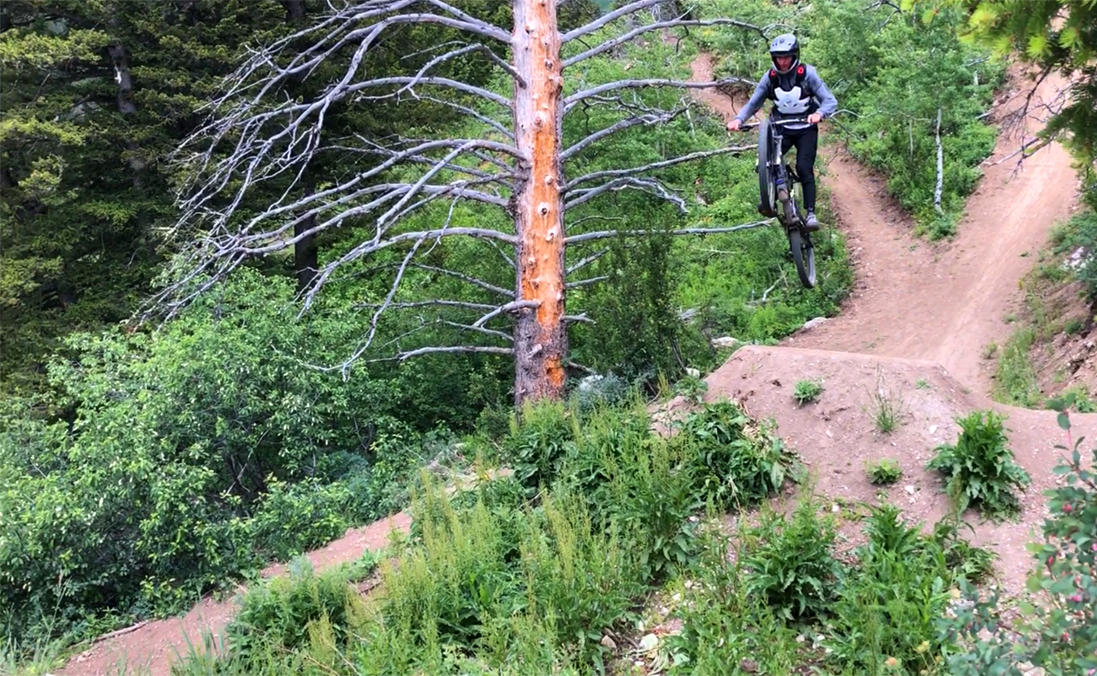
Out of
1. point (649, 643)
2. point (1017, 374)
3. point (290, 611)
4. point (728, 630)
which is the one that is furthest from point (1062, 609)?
point (1017, 374)

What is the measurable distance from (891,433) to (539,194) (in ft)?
15.1

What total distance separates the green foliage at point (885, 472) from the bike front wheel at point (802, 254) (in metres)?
3.00

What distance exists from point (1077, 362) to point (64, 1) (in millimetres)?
18406

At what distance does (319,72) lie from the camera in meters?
14.4

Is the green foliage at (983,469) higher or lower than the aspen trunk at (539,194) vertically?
lower

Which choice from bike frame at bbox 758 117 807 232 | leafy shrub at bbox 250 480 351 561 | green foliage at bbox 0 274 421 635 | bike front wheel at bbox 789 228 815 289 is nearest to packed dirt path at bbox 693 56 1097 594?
bike front wheel at bbox 789 228 815 289

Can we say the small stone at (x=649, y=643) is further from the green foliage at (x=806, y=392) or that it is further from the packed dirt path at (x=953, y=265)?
the packed dirt path at (x=953, y=265)

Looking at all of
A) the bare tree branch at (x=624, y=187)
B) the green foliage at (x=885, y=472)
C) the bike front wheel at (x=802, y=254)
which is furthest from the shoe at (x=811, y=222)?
the green foliage at (x=885, y=472)

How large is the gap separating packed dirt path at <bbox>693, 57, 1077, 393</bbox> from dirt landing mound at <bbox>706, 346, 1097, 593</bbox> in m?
6.23

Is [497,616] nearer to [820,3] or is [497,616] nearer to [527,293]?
[527,293]

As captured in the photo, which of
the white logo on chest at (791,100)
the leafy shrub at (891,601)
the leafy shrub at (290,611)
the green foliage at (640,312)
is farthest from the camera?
the green foliage at (640,312)

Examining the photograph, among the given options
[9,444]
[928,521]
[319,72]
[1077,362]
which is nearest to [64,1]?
[319,72]

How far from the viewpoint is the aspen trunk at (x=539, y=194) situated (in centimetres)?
875

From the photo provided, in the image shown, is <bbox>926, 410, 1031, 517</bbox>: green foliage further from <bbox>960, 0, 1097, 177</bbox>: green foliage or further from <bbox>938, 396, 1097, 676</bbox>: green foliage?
<bbox>938, 396, 1097, 676</bbox>: green foliage
